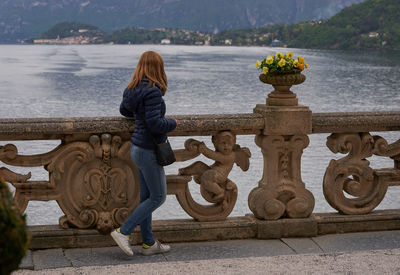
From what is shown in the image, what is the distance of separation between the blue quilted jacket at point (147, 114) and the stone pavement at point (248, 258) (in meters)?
0.90

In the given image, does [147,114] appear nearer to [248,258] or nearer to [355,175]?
[248,258]

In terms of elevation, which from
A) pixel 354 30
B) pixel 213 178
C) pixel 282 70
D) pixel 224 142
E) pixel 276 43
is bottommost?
pixel 276 43

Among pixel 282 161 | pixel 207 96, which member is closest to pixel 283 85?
pixel 282 161

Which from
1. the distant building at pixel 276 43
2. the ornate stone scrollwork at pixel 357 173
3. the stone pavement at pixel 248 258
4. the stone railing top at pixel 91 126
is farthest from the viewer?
the distant building at pixel 276 43

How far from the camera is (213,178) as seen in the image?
621 centimetres

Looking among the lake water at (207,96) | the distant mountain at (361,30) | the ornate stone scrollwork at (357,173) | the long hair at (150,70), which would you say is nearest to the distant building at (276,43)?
the distant mountain at (361,30)

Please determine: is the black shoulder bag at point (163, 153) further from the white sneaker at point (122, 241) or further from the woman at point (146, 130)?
the white sneaker at point (122, 241)

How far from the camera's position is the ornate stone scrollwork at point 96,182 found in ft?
19.5

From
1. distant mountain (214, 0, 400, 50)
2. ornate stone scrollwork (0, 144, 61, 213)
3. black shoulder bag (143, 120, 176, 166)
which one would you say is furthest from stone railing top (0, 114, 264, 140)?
distant mountain (214, 0, 400, 50)

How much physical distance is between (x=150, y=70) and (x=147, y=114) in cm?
32

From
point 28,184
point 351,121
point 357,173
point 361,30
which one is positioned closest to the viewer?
point 28,184

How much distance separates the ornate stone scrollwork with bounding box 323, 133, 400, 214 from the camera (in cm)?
648

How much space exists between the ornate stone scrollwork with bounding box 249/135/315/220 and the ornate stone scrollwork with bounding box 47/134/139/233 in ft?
3.56

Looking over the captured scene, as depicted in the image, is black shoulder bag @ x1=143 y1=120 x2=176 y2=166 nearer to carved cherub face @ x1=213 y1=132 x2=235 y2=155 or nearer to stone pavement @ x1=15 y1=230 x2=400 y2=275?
stone pavement @ x1=15 y1=230 x2=400 y2=275
